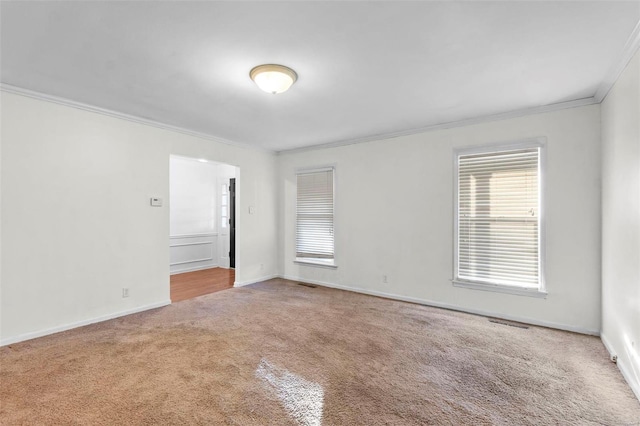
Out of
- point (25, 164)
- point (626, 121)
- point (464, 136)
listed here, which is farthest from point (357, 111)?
point (25, 164)

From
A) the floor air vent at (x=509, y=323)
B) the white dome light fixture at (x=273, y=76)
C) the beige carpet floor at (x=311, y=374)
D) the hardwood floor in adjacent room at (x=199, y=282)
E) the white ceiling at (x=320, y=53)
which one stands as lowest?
the hardwood floor in adjacent room at (x=199, y=282)

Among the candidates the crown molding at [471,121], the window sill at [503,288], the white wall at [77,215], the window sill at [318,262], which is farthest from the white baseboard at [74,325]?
the window sill at [503,288]

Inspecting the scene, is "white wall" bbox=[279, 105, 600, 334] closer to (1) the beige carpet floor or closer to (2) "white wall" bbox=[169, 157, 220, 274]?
(1) the beige carpet floor

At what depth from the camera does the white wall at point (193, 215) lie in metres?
6.83

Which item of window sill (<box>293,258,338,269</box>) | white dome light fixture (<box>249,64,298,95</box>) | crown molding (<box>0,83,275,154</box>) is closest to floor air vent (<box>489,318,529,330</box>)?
window sill (<box>293,258,338,269</box>)

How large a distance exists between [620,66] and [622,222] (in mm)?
1317

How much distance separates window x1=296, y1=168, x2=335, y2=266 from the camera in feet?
18.2

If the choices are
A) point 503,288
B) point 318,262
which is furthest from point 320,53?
point 318,262

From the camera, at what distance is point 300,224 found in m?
5.94

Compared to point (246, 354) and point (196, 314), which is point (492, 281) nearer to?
point (246, 354)

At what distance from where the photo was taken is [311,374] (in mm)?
2523

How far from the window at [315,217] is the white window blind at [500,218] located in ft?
7.26

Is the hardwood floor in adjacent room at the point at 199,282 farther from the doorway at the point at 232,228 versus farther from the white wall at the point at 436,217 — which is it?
the white wall at the point at 436,217

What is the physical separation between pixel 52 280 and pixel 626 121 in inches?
226
